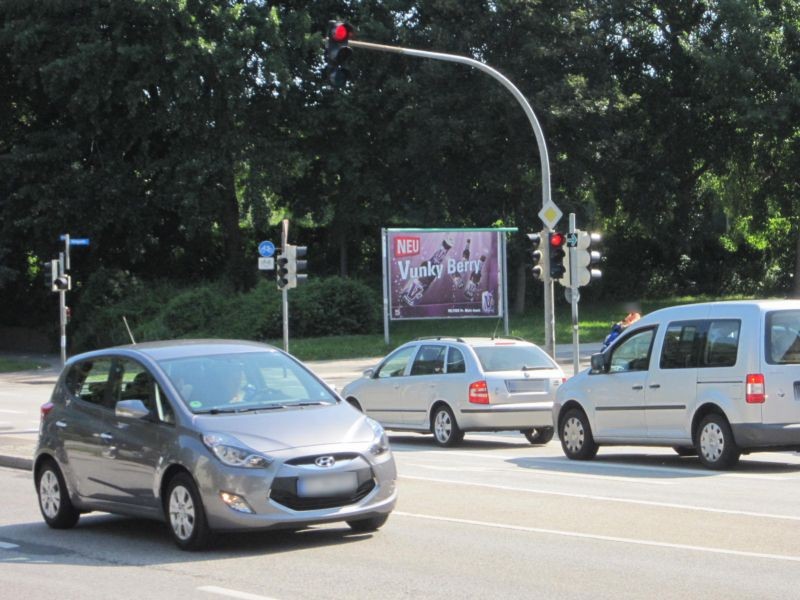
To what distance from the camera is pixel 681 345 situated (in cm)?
1497

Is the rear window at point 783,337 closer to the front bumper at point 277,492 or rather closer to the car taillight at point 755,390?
the car taillight at point 755,390

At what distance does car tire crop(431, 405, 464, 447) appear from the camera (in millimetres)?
18406

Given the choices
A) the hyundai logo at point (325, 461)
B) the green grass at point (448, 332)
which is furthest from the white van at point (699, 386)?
the green grass at point (448, 332)

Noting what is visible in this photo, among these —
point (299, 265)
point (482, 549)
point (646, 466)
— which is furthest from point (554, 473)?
point (299, 265)

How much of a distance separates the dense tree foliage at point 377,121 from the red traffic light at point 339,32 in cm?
2707

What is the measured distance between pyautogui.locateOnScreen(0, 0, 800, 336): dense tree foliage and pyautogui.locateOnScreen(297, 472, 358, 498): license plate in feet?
121

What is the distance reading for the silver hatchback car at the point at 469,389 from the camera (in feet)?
59.5

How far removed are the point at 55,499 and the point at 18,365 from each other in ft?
124

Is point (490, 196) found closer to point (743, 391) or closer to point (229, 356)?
point (743, 391)

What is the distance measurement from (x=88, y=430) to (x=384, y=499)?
265 centimetres

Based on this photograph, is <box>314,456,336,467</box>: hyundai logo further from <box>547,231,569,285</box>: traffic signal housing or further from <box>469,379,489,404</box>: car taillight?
<box>547,231,569,285</box>: traffic signal housing

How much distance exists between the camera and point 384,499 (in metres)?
9.42

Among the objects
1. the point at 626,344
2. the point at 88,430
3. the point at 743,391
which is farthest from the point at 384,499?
the point at 626,344

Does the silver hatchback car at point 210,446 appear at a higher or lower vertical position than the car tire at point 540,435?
higher
